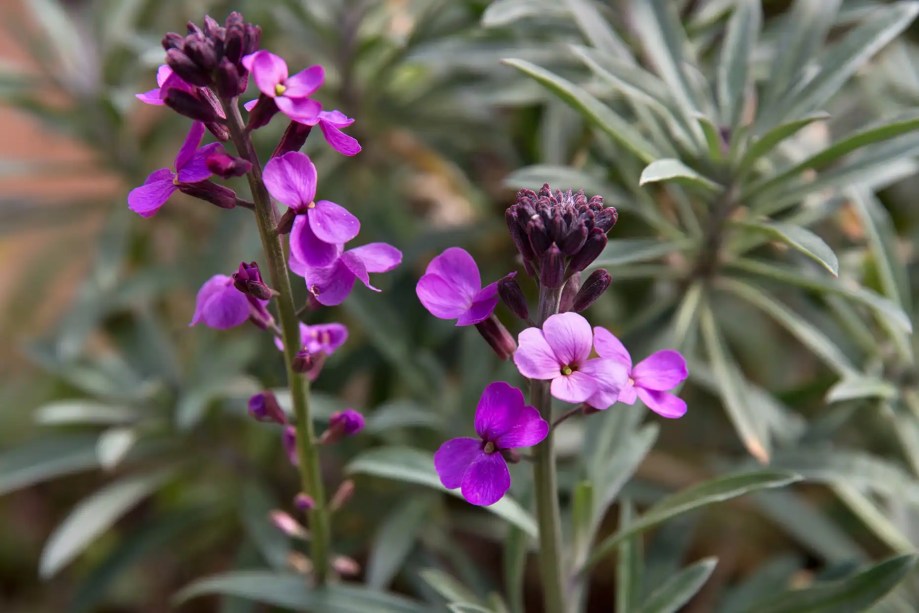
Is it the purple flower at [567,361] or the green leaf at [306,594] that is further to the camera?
the green leaf at [306,594]

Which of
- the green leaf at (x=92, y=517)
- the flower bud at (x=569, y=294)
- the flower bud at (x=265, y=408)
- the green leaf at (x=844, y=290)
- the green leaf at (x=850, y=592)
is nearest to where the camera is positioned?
the flower bud at (x=569, y=294)

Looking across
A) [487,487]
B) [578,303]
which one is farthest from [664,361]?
[487,487]

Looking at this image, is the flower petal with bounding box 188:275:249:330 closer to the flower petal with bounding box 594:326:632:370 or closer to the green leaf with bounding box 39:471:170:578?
the flower petal with bounding box 594:326:632:370

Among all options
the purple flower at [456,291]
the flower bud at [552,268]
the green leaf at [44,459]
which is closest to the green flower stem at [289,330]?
the purple flower at [456,291]

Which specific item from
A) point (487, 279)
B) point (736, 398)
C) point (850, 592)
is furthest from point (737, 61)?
point (850, 592)

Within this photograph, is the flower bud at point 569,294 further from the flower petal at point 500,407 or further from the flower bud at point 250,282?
the flower bud at point 250,282

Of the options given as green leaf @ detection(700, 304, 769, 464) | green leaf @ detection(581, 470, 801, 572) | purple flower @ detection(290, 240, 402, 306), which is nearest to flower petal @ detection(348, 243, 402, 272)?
purple flower @ detection(290, 240, 402, 306)

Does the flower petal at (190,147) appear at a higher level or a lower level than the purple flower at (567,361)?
higher
